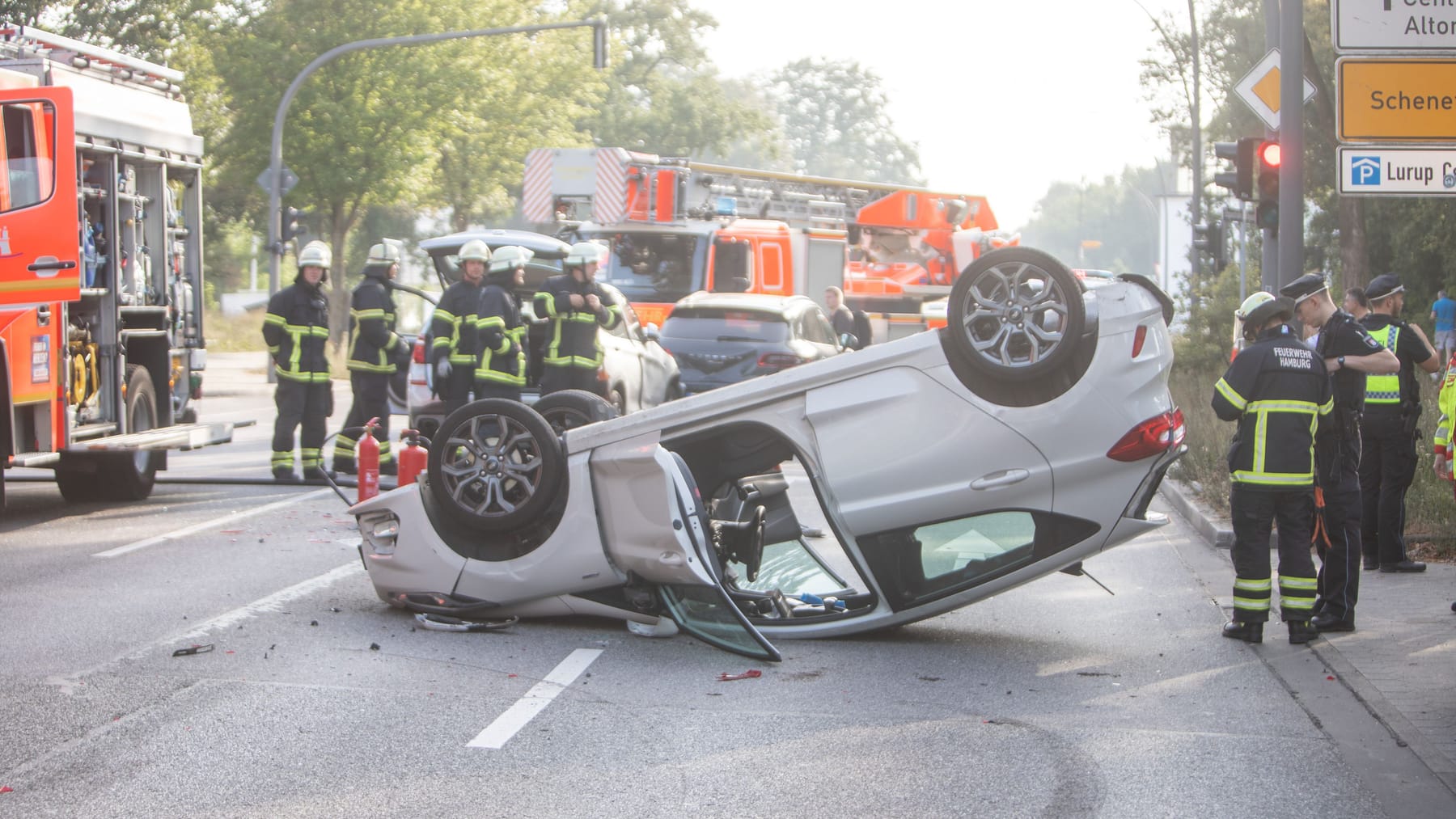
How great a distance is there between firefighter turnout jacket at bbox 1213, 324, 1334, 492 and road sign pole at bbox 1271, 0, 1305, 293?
435 cm

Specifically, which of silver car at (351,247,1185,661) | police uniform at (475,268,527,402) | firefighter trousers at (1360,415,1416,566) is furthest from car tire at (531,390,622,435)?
firefighter trousers at (1360,415,1416,566)

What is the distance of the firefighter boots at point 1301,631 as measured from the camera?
7.91 meters

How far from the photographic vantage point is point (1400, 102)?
27.1 ft

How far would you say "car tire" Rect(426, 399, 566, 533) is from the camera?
760 centimetres

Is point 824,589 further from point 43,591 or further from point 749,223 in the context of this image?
point 749,223

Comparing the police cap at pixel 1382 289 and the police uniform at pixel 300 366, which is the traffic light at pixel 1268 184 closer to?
the police cap at pixel 1382 289

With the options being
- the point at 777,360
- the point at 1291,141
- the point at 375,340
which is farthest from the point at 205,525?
the point at 1291,141

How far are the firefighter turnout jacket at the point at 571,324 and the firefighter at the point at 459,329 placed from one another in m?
0.64

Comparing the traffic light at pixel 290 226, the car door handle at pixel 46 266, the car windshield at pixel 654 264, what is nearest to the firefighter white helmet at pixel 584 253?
the car door handle at pixel 46 266

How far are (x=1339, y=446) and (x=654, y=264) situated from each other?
45.8 feet

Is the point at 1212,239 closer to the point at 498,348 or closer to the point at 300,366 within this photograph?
the point at 498,348

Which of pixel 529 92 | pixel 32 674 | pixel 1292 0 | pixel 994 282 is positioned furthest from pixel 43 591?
pixel 529 92

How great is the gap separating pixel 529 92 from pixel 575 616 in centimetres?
3345

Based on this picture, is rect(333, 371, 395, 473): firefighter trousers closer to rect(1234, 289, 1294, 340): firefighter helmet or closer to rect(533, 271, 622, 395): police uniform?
rect(533, 271, 622, 395): police uniform
